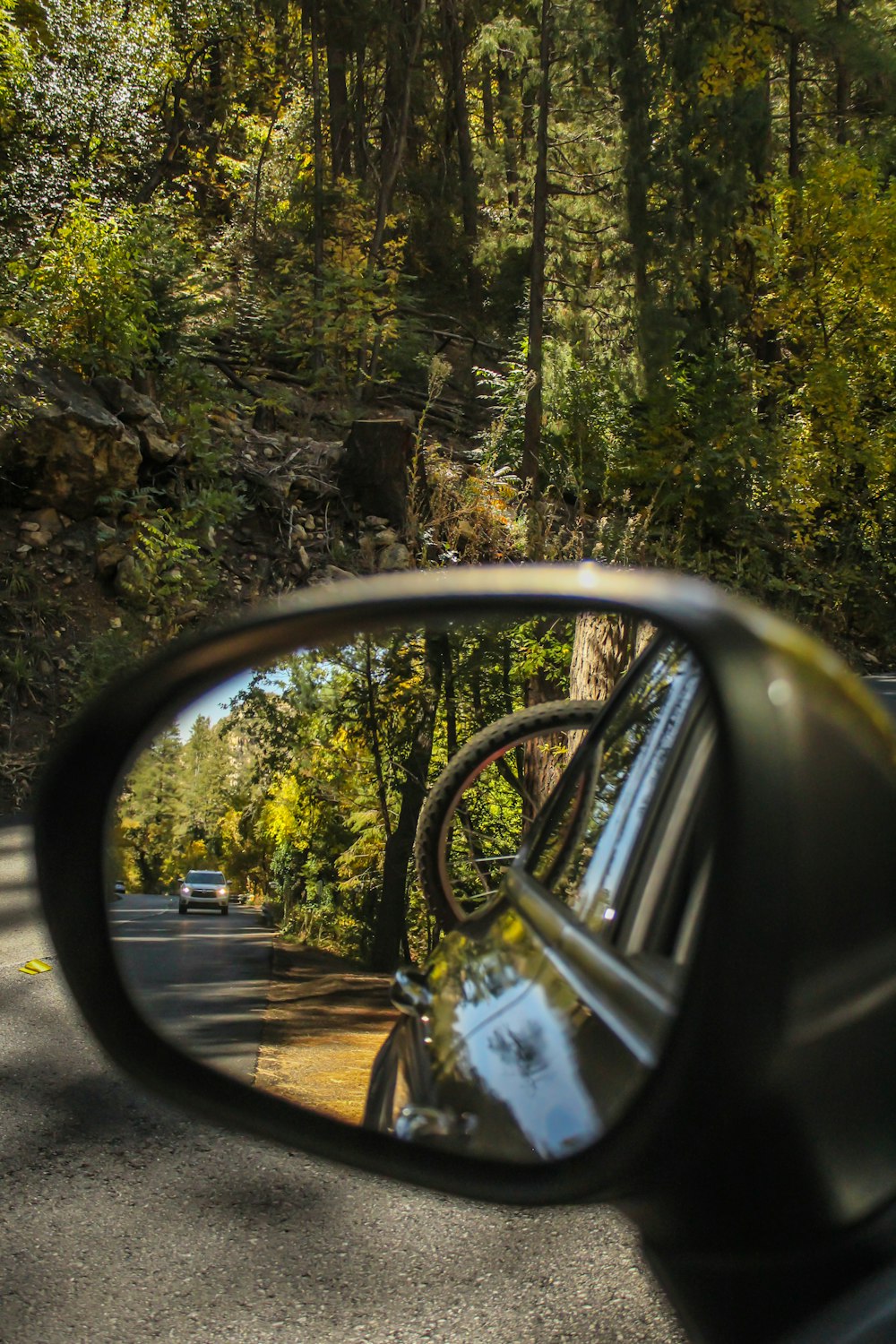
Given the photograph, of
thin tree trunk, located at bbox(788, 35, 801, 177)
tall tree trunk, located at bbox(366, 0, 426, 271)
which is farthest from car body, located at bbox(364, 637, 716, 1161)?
thin tree trunk, located at bbox(788, 35, 801, 177)

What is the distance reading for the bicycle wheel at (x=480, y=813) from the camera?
55.9 inches

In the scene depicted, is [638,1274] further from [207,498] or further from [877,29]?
[877,29]

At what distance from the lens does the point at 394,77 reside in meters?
23.4

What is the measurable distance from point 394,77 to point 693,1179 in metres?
25.4

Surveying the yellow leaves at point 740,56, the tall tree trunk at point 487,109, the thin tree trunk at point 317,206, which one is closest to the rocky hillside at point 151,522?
the thin tree trunk at point 317,206

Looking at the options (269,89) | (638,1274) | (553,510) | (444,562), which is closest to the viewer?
(638,1274)

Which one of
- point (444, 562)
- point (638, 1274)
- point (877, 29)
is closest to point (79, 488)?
point (444, 562)

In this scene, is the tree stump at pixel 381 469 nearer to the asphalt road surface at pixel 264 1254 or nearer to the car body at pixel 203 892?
the asphalt road surface at pixel 264 1254

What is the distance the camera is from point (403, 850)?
4.67 feet

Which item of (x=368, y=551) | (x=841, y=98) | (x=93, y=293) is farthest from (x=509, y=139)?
(x=93, y=293)

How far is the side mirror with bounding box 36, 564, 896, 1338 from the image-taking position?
1.03m

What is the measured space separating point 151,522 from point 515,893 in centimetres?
1207

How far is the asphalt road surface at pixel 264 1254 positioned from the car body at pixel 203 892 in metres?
0.73

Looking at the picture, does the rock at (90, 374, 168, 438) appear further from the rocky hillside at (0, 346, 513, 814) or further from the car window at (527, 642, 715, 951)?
the car window at (527, 642, 715, 951)
